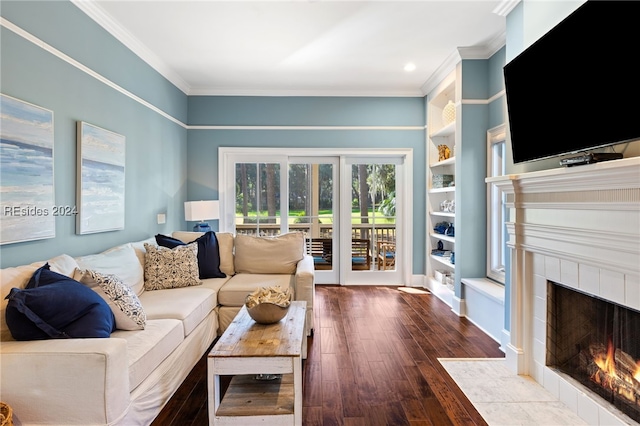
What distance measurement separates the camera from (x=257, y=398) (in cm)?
200

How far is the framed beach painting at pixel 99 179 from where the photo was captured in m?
2.75

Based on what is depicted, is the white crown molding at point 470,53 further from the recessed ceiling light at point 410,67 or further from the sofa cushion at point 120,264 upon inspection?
the sofa cushion at point 120,264

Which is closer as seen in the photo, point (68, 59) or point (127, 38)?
point (68, 59)

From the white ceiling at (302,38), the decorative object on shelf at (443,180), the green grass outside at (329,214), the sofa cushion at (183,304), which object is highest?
the white ceiling at (302,38)

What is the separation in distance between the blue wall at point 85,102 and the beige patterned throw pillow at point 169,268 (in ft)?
1.33

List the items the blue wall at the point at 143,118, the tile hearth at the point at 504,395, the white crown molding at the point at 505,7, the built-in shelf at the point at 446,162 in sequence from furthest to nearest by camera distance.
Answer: the built-in shelf at the point at 446,162 → the white crown molding at the point at 505,7 → the blue wall at the point at 143,118 → the tile hearth at the point at 504,395

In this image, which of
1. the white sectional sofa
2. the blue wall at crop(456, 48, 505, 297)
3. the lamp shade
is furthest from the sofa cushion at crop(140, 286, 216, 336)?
the blue wall at crop(456, 48, 505, 297)

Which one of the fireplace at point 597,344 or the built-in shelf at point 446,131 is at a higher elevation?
the built-in shelf at point 446,131

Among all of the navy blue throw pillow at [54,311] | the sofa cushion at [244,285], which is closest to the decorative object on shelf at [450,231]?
the sofa cushion at [244,285]

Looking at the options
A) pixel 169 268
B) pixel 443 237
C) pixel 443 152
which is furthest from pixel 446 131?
pixel 169 268

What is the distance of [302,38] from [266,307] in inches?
104

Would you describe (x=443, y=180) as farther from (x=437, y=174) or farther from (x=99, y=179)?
(x=99, y=179)

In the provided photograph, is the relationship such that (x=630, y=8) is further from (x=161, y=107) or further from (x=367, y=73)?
(x=161, y=107)

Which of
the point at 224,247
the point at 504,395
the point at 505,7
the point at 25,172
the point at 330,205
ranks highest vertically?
the point at 505,7
